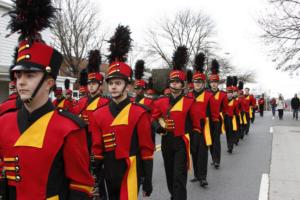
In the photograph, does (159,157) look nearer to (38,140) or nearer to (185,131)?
(185,131)

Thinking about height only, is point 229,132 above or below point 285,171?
above

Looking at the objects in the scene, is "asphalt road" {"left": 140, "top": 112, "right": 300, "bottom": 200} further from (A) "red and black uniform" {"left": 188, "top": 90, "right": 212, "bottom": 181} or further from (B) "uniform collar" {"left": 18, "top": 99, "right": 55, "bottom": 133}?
(B) "uniform collar" {"left": 18, "top": 99, "right": 55, "bottom": 133}

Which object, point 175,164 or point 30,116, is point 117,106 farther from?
point 175,164

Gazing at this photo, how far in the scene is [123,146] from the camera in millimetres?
4297

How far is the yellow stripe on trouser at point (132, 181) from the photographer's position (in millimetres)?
4172

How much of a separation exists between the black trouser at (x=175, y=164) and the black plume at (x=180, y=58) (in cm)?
165

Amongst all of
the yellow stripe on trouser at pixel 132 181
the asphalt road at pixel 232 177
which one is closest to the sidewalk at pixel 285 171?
the asphalt road at pixel 232 177

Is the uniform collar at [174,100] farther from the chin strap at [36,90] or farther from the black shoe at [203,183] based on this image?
the chin strap at [36,90]

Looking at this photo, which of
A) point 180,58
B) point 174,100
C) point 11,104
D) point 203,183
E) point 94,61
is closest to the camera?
point 11,104

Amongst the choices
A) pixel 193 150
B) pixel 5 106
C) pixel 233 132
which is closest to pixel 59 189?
pixel 5 106

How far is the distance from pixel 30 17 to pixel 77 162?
1051mm

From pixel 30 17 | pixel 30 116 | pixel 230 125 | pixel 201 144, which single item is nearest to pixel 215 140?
pixel 201 144

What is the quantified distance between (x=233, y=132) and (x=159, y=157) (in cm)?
272

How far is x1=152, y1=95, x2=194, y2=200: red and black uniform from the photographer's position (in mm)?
5941
